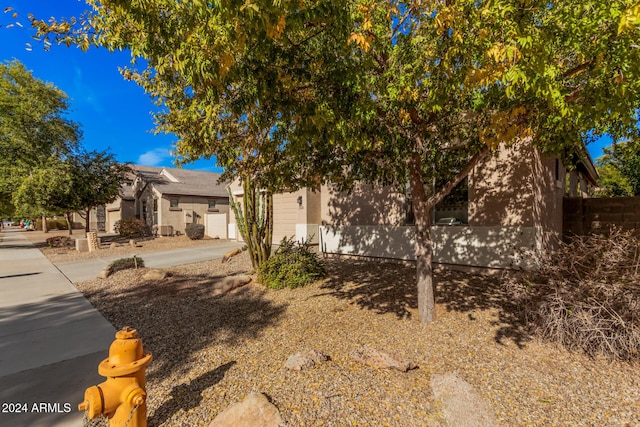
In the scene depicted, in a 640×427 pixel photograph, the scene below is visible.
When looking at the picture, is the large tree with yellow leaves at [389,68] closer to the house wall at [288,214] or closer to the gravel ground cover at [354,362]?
the gravel ground cover at [354,362]

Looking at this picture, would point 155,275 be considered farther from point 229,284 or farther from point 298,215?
point 298,215

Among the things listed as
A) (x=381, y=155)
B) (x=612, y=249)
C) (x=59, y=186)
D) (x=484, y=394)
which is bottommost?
(x=484, y=394)

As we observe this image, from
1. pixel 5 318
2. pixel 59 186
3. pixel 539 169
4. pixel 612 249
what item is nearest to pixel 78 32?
pixel 5 318

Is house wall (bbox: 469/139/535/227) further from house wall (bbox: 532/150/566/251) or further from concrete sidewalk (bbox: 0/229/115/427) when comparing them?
concrete sidewalk (bbox: 0/229/115/427)

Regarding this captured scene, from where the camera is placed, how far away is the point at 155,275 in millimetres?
8500

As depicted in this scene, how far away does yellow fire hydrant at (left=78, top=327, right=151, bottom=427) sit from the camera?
2342mm

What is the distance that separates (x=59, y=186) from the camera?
15641mm

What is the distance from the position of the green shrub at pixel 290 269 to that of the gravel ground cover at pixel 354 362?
14.5 inches

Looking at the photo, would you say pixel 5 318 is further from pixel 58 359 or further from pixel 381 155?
pixel 381 155

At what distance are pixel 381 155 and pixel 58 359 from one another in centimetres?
529

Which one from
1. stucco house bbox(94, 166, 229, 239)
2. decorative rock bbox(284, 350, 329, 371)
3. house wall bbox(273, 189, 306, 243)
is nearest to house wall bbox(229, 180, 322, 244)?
house wall bbox(273, 189, 306, 243)

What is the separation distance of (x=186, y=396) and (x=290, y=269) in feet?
13.8

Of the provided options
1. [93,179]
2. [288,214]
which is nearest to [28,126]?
[93,179]

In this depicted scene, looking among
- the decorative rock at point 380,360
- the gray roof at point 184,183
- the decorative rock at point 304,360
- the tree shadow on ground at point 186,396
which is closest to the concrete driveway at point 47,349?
the tree shadow on ground at point 186,396
